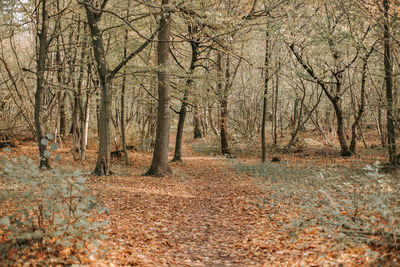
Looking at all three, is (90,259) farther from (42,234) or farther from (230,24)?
(230,24)

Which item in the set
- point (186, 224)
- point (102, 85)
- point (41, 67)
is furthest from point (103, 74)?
point (186, 224)

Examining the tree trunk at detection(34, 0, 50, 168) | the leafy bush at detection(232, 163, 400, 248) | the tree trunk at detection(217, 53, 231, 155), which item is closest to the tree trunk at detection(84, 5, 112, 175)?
the tree trunk at detection(34, 0, 50, 168)

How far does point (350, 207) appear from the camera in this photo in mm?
6297

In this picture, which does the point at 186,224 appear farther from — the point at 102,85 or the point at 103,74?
the point at 103,74

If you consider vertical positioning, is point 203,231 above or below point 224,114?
below

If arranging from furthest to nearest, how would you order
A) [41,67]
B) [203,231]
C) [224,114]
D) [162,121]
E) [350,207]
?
[224,114], [162,121], [41,67], [203,231], [350,207]

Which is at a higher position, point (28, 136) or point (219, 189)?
point (28, 136)

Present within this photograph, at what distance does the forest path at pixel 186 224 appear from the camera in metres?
4.89

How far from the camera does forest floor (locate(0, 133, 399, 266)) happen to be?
4.53 meters

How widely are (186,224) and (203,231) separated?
547 millimetres

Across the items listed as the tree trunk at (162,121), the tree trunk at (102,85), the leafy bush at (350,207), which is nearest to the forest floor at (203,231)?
the leafy bush at (350,207)

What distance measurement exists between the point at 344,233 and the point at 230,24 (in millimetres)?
6986

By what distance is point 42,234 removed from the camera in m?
3.81

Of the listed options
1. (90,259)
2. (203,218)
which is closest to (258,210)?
(203,218)
